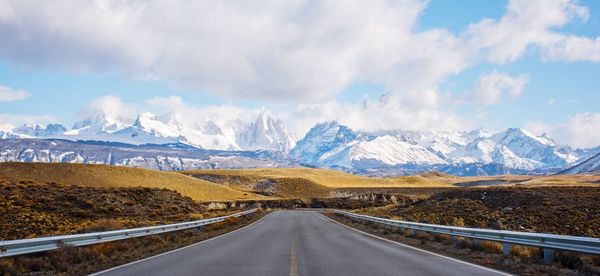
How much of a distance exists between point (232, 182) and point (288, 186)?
2030 centimetres

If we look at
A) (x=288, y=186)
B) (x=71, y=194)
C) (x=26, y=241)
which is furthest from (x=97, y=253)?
(x=288, y=186)

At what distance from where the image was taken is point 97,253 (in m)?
15.9

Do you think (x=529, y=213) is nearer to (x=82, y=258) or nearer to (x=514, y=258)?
(x=514, y=258)

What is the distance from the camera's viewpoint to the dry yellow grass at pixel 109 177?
87.2m

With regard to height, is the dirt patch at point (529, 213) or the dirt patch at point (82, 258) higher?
the dirt patch at point (529, 213)

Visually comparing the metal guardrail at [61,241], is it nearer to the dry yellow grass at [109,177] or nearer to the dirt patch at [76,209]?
the dirt patch at [76,209]

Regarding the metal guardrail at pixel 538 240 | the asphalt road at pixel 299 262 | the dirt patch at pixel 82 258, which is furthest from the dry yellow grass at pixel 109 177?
the metal guardrail at pixel 538 240

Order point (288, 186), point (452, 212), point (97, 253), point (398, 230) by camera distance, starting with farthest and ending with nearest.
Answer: point (288, 186), point (452, 212), point (398, 230), point (97, 253)

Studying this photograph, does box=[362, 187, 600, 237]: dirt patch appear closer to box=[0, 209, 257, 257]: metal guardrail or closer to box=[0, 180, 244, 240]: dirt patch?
box=[0, 209, 257, 257]: metal guardrail

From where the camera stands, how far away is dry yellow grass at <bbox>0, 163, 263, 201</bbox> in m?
87.2

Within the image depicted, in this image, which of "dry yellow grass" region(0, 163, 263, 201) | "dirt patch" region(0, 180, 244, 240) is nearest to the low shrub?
"dirt patch" region(0, 180, 244, 240)

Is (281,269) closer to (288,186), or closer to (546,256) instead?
(546,256)

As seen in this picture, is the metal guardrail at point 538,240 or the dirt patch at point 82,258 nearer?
the metal guardrail at point 538,240

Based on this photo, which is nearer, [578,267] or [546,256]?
[578,267]
